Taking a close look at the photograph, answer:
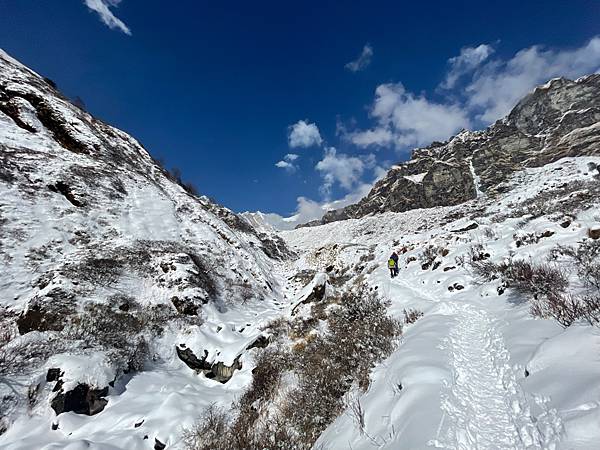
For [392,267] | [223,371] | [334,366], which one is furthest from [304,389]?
[392,267]

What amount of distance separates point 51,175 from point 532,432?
25793mm

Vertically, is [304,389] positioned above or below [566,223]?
below

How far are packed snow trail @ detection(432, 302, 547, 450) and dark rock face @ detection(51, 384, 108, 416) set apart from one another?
9363mm

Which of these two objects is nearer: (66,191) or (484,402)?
(484,402)

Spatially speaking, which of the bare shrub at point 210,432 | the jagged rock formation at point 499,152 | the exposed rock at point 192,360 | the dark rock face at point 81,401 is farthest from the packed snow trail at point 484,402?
the jagged rock formation at point 499,152

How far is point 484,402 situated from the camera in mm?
4246

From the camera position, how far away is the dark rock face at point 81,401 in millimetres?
7859

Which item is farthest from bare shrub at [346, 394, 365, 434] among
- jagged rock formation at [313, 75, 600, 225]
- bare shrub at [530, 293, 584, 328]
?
jagged rock formation at [313, 75, 600, 225]

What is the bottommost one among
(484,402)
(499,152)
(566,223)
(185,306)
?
(484,402)

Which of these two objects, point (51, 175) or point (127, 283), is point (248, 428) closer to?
point (127, 283)

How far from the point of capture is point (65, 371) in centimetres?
843

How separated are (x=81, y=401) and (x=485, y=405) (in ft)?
33.0

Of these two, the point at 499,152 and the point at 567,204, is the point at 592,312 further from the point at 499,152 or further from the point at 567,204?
the point at 499,152

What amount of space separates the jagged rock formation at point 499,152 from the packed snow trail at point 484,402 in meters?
62.6
